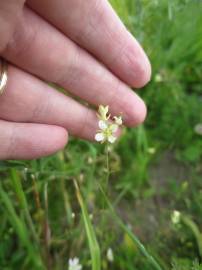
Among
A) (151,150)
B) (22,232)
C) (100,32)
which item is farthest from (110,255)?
(100,32)

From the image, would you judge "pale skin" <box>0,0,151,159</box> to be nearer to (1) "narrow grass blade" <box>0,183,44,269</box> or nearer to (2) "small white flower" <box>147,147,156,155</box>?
(1) "narrow grass blade" <box>0,183,44,269</box>

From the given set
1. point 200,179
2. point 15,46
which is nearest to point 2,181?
point 15,46

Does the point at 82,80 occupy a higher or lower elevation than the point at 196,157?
higher

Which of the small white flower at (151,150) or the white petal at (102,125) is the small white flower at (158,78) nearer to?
the small white flower at (151,150)

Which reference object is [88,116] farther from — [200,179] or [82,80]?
[200,179]

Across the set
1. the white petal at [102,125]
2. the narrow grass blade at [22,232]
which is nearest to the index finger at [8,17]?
the white petal at [102,125]

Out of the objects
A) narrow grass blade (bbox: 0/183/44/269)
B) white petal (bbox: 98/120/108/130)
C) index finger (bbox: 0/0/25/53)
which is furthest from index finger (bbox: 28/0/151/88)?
narrow grass blade (bbox: 0/183/44/269)

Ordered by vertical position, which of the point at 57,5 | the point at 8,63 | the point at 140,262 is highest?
the point at 57,5
